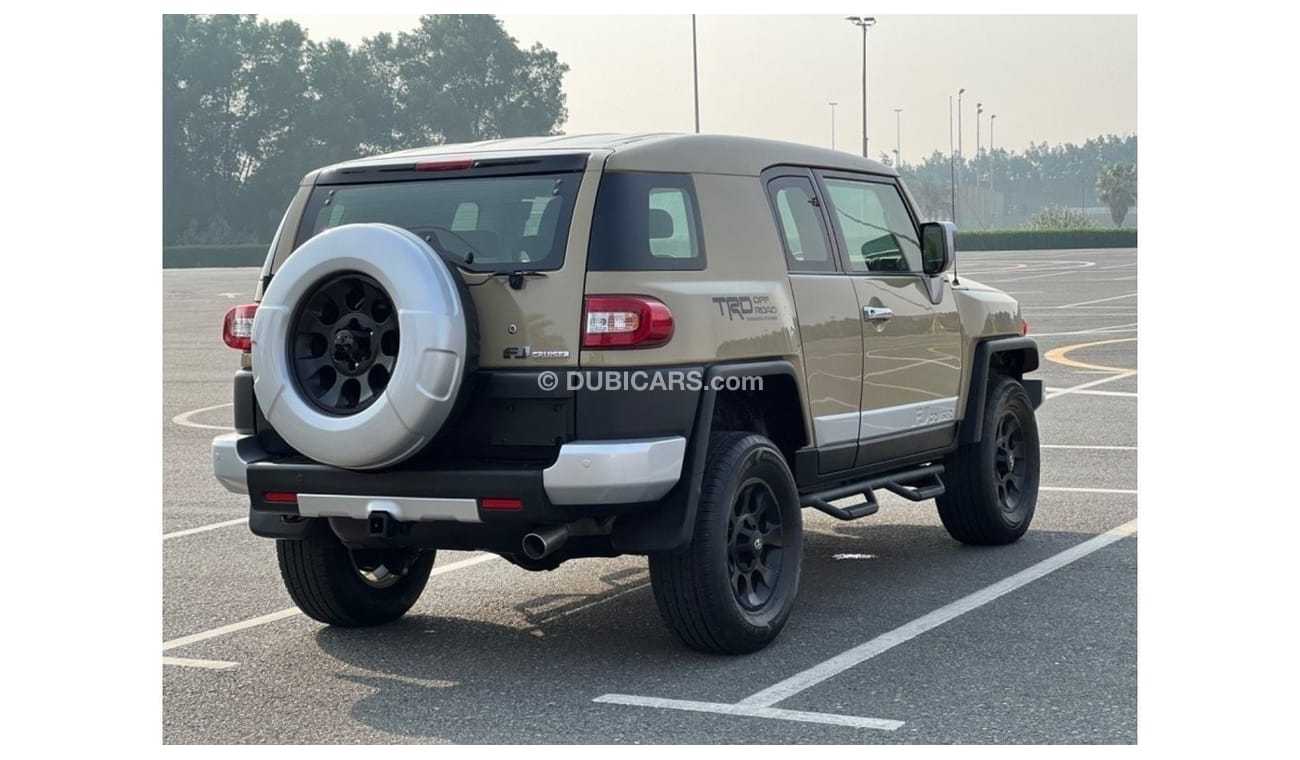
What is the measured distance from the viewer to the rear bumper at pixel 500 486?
590cm

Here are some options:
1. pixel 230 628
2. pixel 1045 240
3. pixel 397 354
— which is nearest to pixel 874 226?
pixel 397 354

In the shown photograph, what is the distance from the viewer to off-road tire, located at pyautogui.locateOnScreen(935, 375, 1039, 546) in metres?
8.67

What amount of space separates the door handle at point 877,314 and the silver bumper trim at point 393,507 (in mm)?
2319

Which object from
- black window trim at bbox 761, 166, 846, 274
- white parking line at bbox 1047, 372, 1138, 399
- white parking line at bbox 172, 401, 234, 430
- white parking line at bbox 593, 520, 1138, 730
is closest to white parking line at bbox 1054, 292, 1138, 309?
white parking line at bbox 1047, 372, 1138, 399

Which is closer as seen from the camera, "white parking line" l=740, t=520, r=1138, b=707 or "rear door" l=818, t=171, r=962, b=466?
"white parking line" l=740, t=520, r=1138, b=707

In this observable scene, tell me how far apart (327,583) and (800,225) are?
2549 millimetres

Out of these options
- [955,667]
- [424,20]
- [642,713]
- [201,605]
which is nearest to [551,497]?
[642,713]

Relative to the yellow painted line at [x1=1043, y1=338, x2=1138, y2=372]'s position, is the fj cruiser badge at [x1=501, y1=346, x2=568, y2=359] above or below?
above

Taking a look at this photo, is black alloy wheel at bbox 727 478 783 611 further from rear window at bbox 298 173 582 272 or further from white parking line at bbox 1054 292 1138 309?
white parking line at bbox 1054 292 1138 309

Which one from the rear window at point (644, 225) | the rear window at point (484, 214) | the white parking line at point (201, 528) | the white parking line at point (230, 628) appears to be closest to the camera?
the rear window at point (644, 225)

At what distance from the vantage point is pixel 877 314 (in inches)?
299

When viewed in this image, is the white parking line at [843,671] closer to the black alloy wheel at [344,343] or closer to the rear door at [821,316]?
the rear door at [821,316]

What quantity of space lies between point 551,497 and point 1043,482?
594 centimetres

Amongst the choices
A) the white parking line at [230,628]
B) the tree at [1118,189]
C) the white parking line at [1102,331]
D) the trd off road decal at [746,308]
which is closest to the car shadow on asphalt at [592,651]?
the white parking line at [230,628]
